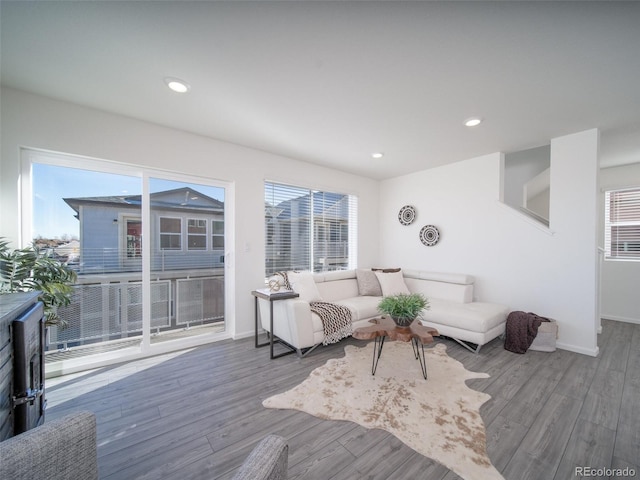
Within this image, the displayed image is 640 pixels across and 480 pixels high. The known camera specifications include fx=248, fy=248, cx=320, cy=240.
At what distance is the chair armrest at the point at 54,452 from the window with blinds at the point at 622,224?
6779 millimetres

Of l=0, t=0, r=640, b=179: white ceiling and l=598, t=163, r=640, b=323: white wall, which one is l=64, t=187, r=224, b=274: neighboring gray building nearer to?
l=0, t=0, r=640, b=179: white ceiling

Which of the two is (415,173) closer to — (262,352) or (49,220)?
(262,352)

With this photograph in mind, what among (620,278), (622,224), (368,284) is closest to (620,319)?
(620,278)

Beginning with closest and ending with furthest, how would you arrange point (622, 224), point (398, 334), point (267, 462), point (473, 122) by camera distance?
point (267, 462) < point (398, 334) < point (473, 122) < point (622, 224)

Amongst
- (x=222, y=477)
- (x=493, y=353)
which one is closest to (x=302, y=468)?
(x=222, y=477)

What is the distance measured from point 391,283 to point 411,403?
2.20m

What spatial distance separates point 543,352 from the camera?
2984 millimetres

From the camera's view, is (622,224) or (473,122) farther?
(622,224)

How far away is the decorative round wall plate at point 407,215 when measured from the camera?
4.64 m

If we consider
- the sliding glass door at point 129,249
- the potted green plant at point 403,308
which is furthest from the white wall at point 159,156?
the potted green plant at point 403,308

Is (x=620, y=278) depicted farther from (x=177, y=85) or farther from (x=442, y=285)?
(x=177, y=85)

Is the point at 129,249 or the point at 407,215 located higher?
the point at 407,215

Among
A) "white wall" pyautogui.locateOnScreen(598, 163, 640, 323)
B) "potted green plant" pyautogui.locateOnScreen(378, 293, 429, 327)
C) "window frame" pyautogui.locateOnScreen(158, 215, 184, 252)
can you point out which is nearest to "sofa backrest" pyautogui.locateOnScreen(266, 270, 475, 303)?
"potted green plant" pyautogui.locateOnScreen(378, 293, 429, 327)

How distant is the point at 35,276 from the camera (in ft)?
6.48
